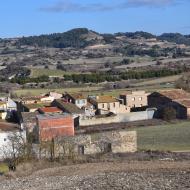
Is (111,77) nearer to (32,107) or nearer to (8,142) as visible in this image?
(32,107)

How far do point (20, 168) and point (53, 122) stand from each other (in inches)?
645

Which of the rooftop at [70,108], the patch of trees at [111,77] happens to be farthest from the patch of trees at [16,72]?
the rooftop at [70,108]

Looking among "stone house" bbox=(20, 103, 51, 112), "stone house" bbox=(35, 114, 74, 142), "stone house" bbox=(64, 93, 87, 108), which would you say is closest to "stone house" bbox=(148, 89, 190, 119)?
"stone house" bbox=(64, 93, 87, 108)

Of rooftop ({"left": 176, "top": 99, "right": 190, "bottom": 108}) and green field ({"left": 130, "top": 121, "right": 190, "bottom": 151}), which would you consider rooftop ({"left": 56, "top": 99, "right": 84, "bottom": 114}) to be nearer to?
green field ({"left": 130, "top": 121, "right": 190, "bottom": 151})

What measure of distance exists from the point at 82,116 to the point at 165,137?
1475 centimetres

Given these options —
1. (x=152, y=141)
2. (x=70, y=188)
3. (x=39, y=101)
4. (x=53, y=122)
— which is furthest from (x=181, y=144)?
(x=39, y=101)

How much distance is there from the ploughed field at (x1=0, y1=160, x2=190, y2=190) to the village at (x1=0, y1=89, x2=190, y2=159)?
5.92 m

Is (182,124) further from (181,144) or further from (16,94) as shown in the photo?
(16,94)

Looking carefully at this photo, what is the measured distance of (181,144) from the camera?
45.9 metres

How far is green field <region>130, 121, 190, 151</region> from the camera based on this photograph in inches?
1750

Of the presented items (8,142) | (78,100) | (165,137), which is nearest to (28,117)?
(78,100)

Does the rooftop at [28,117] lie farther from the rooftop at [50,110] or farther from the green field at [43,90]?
the green field at [43,90]

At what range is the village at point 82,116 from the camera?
38.9 meters

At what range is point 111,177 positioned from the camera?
26.8 m
